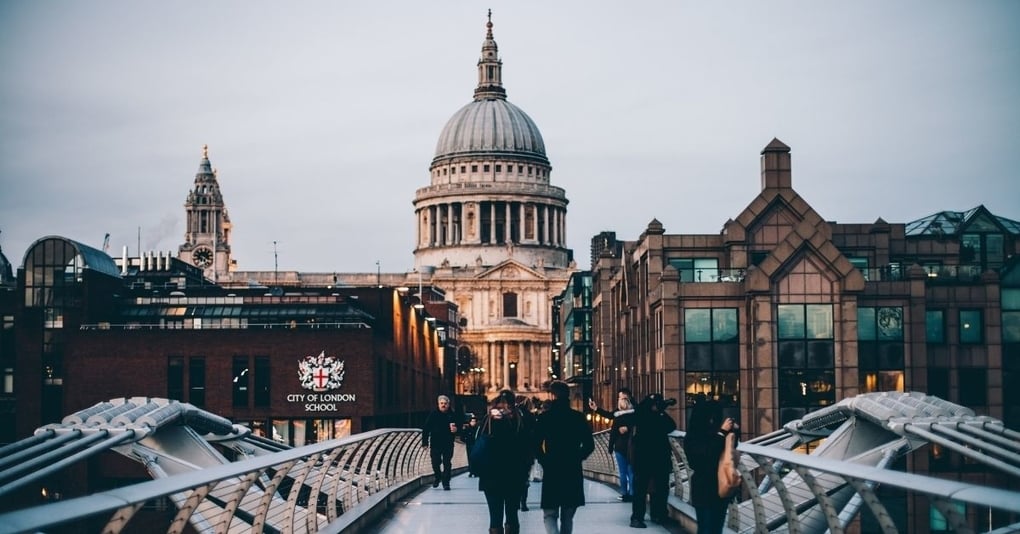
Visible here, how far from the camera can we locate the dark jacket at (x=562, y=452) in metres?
17.6

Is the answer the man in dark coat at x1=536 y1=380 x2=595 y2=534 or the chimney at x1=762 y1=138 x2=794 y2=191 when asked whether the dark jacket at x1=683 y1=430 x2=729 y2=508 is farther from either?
the chimney at x1=762 y1=138 x2=794 y2=191

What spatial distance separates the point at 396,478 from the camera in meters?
30.6

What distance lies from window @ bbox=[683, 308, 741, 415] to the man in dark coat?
125 ft

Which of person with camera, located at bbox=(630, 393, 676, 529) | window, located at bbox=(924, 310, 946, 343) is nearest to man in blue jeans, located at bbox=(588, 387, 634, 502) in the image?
person with camera, located at bbox=(630, 393, 676, 529)

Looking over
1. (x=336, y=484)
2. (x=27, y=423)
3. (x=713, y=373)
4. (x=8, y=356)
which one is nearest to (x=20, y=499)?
(x=27, y=423)

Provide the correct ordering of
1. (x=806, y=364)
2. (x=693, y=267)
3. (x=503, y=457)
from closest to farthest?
(x=503, y=457) → (x=806, y=364) → (x=693, y=267)

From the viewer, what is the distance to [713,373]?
55.6 metres

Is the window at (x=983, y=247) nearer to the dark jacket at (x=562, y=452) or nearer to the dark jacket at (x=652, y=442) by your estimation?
the dark jacket at (x=652, y=442)

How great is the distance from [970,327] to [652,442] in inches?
1538

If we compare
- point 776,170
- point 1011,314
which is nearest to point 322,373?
point 776,170

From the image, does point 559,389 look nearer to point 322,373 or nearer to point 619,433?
point 619,433

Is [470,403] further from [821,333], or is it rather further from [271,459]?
[271,459]

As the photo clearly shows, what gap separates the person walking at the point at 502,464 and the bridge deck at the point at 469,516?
9.21 ft

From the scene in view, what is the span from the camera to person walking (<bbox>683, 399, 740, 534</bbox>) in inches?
671
